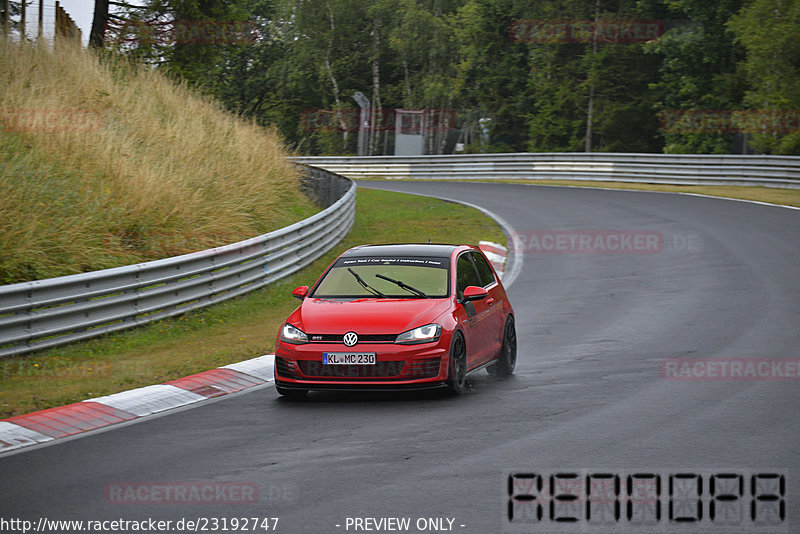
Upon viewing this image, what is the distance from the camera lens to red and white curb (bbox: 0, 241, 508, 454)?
8.34m

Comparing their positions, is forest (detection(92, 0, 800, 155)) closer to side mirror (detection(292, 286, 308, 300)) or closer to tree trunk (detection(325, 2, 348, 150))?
tree trunk (detection(325, 2, 348, 150))

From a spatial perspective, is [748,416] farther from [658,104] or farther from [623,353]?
[658,104]

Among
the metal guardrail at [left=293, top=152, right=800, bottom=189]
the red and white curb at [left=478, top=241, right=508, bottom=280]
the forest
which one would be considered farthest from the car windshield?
the metal guardrail at [left=293, top=152, right=800, bottom=189]

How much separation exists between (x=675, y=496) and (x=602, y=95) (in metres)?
48.7

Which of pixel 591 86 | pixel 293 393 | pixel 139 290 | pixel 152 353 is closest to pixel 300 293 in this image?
pixel 293 393

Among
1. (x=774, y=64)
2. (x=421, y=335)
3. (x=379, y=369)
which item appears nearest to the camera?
(x=379, y=369)

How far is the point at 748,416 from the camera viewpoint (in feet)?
28.8

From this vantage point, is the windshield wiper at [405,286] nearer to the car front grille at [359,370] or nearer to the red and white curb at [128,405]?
the car front grille at [359,370]

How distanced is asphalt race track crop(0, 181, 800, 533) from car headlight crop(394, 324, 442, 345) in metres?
0.60

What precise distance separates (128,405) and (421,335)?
2.79 meters

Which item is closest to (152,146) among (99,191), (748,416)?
(99,191)

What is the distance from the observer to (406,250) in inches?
445

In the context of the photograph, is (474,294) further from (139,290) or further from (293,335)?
(139,290)

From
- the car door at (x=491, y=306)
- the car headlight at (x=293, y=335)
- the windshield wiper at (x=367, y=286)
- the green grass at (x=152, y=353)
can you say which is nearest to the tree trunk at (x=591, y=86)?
the green grass at (x=152, y=353)
